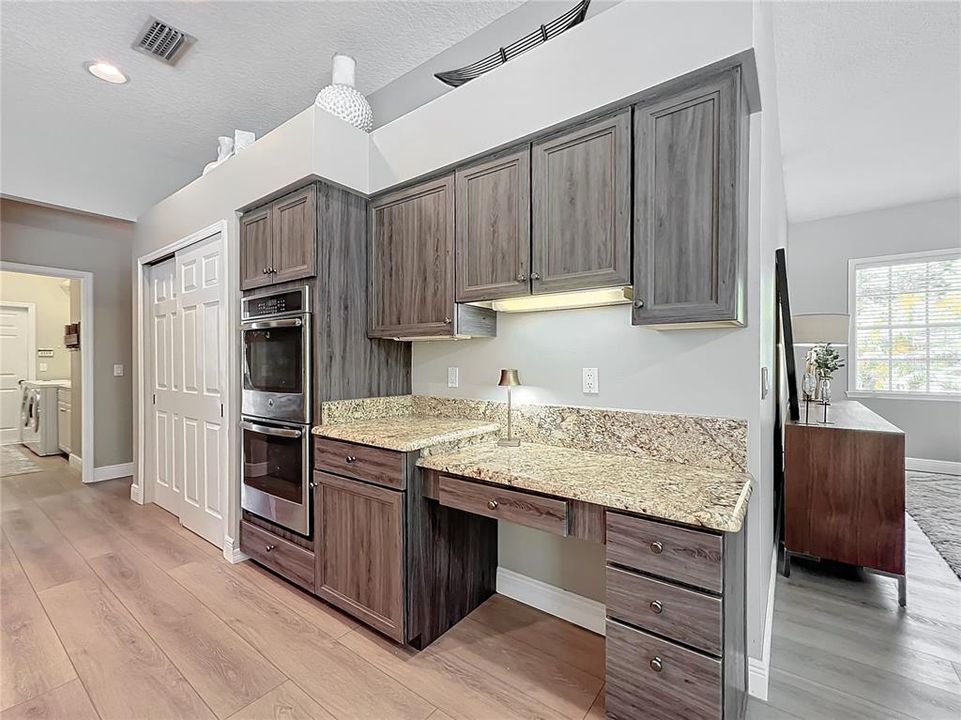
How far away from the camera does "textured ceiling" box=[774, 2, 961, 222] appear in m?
2.53

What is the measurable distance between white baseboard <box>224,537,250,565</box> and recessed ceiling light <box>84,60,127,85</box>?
→ 10.6 ft

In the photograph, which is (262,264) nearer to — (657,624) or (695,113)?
(695,113)

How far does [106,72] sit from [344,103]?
1870mm

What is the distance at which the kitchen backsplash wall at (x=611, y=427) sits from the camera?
5.77 feet

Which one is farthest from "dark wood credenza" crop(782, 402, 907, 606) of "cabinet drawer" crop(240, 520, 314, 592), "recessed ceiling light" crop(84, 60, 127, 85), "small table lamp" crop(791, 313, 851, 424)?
"recessed ceiling light" crop(84, 60, 127, 85)

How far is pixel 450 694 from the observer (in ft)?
5.64

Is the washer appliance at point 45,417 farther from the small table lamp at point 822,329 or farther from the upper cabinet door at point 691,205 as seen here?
the small table lamp at point 822,329

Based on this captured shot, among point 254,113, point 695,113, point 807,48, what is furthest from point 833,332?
point 254,113

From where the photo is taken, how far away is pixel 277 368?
2.64 metres

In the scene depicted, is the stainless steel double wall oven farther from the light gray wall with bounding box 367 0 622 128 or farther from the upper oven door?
the light gray wall with bounding box 367 0 622 128

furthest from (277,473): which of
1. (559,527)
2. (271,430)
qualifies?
(559,527)

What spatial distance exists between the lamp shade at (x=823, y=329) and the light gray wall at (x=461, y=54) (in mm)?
2501

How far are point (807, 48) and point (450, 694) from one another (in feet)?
12.8

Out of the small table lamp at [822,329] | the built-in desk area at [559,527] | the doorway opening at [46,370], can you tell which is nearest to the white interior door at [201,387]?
the built-in desk area at [559,527]
